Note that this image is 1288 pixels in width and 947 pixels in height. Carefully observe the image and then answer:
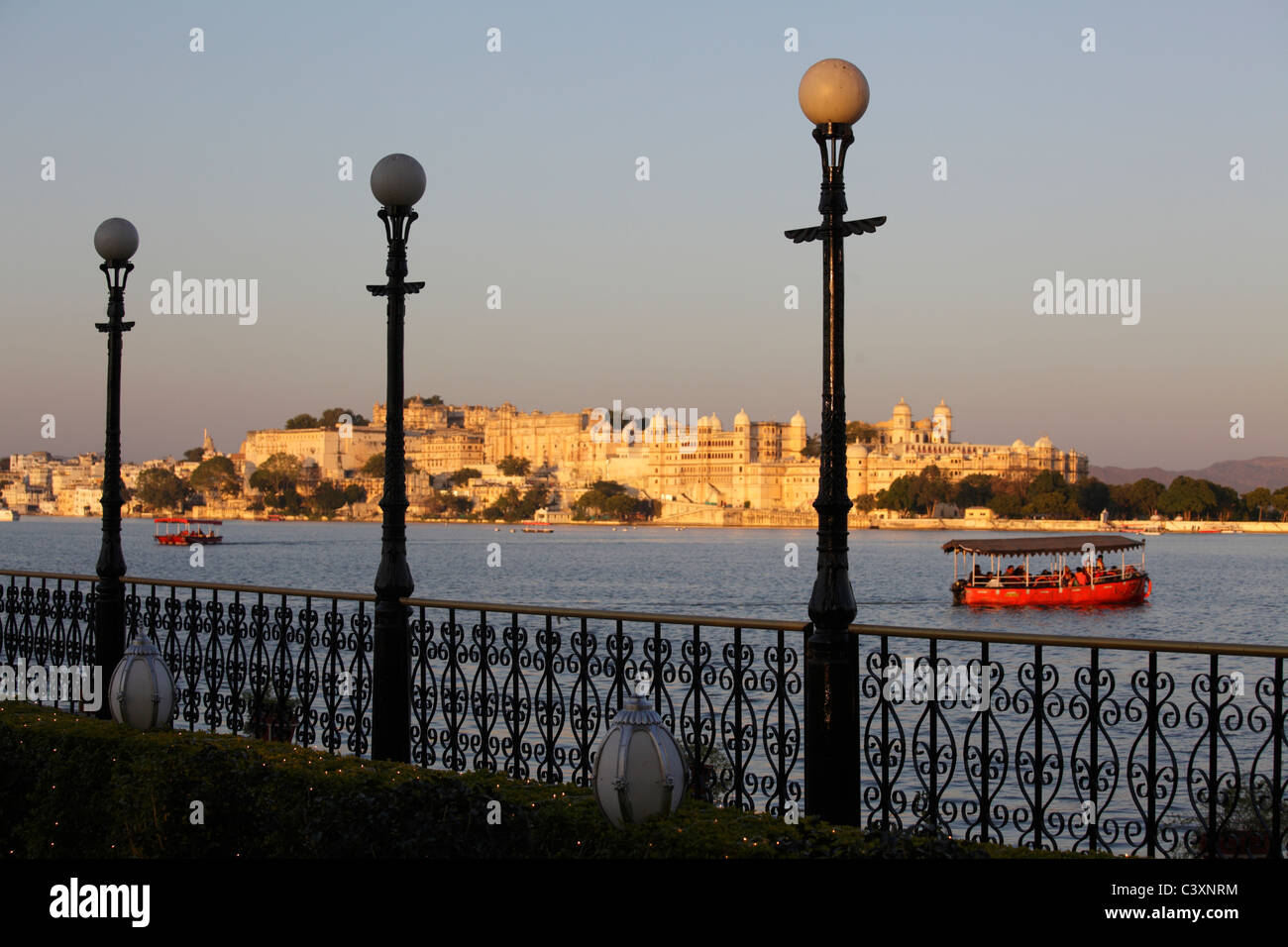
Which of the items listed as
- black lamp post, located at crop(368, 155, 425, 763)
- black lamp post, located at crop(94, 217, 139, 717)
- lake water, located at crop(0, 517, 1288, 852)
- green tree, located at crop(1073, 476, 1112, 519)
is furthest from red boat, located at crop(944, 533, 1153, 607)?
green tree, located at crop(1073, 476, 1112, 519)

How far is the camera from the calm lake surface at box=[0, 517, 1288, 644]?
58.5 metres

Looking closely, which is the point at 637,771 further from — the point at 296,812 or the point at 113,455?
the point at 113,455

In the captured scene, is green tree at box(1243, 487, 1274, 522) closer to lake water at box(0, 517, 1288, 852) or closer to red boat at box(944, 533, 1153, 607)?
lake water at box(0, 517, 1288, 852)

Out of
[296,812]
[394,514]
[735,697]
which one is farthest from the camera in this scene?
[394,514]

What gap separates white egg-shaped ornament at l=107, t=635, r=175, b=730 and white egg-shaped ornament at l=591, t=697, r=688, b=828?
158 inches

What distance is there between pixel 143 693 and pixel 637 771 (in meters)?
4.23

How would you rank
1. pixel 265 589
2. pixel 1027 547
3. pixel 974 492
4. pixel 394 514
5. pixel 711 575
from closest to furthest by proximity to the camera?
pixel 394 514 < pixel 265 589 < pixel 1027 547 < pixel 711 575 < pixel 974 492

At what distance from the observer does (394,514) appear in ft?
30.2

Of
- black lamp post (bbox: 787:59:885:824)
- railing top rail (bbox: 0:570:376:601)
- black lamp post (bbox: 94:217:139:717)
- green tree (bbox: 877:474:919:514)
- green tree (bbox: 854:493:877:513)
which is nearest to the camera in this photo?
black lamp post (bbox: 787:59:885:824)

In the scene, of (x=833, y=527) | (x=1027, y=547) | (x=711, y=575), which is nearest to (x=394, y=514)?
(x=833, y=527)

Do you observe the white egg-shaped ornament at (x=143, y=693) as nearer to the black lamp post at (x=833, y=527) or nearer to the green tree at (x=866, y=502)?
the black lamp post at (x=833, y=527)
